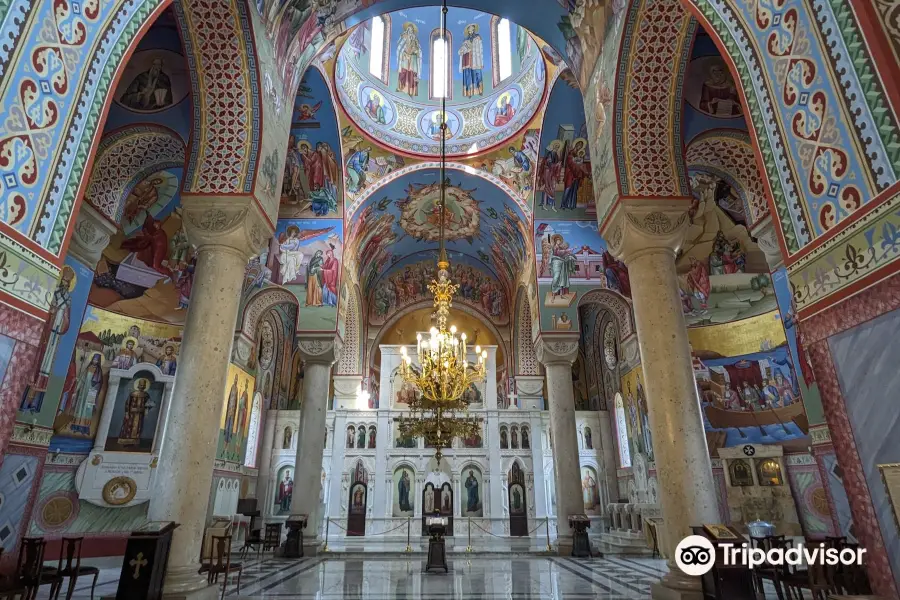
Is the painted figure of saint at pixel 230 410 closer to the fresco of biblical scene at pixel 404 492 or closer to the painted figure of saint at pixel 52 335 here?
the painted figure of saint at pixel 52 335

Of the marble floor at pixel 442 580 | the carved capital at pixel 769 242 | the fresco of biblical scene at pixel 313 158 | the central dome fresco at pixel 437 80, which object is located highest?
the central dome fresco at pixel 437 80

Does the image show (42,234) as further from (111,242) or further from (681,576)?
(111,242)

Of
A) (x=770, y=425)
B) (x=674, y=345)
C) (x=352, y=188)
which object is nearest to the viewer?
(x=674, y=345)

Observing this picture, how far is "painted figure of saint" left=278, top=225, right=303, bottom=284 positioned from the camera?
11719mm

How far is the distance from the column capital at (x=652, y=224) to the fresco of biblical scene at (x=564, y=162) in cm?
484

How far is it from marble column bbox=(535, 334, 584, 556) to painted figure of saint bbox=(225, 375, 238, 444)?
26.6ft

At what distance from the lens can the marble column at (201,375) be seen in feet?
16.9

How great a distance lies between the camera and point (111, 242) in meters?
9.95

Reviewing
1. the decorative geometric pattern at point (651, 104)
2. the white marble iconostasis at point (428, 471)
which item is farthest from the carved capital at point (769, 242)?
the white marble iconostasis at point (428, 471)

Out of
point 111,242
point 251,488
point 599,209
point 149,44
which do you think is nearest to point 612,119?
point 599,209

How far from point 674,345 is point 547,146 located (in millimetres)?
7148

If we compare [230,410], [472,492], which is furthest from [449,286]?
[472,492]

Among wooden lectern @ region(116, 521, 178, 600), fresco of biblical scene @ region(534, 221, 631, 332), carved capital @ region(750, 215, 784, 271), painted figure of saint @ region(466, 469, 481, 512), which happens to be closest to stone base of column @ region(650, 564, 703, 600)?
wooden lectern @ region(116, 521, 178, 600)

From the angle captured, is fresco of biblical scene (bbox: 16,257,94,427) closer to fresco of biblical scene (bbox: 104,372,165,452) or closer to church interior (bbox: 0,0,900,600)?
church interior (bbox: 0,0,900,600)
